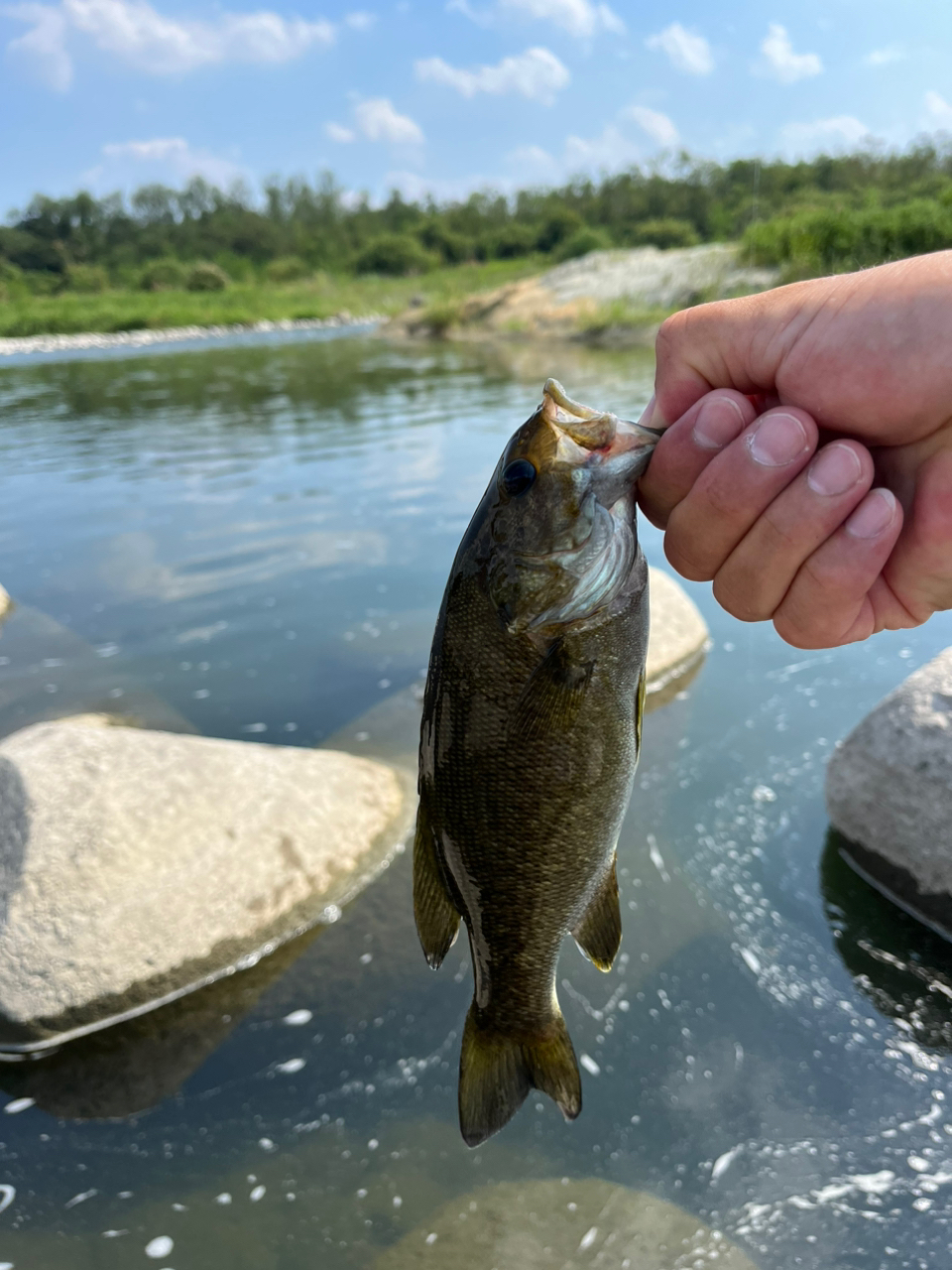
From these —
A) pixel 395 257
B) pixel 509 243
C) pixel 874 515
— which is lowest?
pixel 874 515

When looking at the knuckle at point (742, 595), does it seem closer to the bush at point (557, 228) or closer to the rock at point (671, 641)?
the rock at point (671, 641)

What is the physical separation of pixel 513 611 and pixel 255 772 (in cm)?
402

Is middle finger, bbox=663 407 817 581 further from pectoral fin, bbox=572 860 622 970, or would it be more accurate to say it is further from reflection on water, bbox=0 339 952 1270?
reflection on water, bbox=0 339 952 1270

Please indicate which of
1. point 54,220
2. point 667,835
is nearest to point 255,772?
point 667,835

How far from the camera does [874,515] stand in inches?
85.4

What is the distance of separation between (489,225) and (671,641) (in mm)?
106309

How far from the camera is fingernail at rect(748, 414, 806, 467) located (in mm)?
2133

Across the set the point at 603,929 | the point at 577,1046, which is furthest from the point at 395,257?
the point at 603,929

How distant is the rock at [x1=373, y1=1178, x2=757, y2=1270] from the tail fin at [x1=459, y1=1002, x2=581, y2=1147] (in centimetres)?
161

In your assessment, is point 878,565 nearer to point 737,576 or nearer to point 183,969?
point 737,576

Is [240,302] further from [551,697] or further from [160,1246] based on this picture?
[551,697]

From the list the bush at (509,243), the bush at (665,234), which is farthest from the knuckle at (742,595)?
the bush at (509,243)

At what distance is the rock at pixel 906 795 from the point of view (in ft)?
15.4

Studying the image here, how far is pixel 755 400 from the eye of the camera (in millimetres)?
2375
